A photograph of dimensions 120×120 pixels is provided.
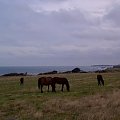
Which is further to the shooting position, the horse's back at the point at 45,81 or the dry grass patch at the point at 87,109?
the horse's back at the point at 45,81

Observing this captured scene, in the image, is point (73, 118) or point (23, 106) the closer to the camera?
point (73, 118)

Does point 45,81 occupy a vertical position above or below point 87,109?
above

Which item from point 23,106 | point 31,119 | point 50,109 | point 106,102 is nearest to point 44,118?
point 31,119

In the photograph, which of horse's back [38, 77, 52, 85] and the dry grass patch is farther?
horse's back [38, 77, 52, 85]

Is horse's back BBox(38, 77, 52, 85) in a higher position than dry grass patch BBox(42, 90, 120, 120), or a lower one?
higher

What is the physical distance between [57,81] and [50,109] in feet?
49.0

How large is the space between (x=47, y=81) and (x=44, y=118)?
56.4ft

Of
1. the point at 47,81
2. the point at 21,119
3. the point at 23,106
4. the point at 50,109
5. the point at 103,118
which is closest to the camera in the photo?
the point at 103,118

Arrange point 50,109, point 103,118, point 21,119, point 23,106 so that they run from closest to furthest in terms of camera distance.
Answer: point 103,118, point 21,119, point 50,109, point 23,106

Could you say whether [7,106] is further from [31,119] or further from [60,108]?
[31,119]

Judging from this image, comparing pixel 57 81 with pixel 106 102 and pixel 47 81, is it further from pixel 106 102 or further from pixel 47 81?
pixel 106 102

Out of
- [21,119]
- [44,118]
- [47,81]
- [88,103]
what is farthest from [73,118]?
[47,81]

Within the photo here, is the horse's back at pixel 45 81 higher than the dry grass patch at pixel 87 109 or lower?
higher

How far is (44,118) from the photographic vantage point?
1728 centimetres
